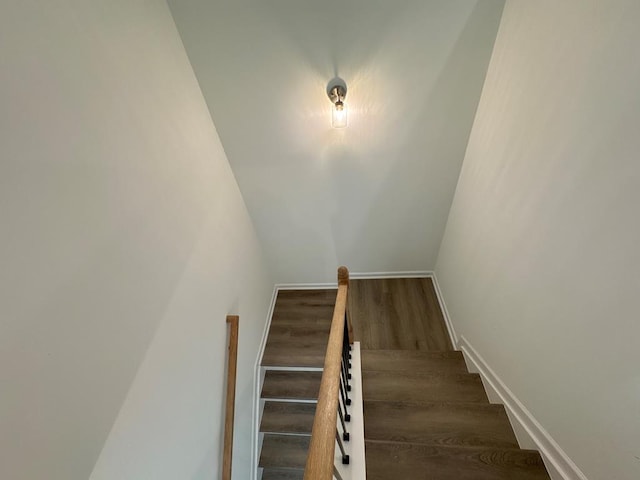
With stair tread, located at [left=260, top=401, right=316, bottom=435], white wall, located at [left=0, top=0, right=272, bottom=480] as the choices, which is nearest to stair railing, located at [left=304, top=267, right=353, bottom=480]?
white wall, located at [left=0, top=0, right=272, bottom=480]

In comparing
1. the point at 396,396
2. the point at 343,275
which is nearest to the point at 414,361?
the point at 396,396

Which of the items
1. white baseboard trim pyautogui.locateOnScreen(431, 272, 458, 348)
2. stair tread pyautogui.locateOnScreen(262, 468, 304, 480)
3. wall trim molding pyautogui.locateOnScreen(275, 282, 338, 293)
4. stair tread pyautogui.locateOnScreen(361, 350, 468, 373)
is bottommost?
stair tread pyautogui.locateOnScreen(262, 468, 304, 480)

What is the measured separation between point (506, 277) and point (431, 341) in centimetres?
143

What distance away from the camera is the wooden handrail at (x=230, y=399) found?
5.87ft

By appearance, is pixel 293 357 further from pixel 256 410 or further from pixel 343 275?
pixel 343 275

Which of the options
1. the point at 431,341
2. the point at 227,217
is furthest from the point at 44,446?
the point at 431,341

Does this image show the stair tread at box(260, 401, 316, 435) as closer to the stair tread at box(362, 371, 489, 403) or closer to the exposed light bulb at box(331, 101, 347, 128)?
the stair tread at box(362, 371, 489, 403)

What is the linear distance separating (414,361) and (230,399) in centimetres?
140

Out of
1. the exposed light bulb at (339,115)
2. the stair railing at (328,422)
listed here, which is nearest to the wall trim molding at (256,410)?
the stair railing at (328,422)

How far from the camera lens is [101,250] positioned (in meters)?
1.01

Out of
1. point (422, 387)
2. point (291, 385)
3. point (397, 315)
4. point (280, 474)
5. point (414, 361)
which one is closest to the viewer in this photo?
point (422, 387)

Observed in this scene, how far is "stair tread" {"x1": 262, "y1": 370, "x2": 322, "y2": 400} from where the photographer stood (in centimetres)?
259

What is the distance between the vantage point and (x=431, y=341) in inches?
107

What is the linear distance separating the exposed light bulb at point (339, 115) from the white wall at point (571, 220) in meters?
0.90
